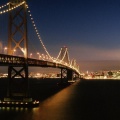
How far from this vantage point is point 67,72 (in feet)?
338

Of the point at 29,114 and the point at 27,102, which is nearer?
the point at 29,114

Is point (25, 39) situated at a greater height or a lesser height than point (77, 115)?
greater

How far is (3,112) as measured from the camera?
31188 mm

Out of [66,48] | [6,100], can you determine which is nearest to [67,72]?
[66,48]

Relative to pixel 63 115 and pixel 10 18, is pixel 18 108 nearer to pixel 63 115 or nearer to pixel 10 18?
pixel 63 115

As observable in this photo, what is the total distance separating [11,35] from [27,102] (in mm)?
6910

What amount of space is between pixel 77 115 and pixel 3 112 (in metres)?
6.86

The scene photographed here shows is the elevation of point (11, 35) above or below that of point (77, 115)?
above

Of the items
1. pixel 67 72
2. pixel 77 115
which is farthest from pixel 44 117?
pixel 67 72

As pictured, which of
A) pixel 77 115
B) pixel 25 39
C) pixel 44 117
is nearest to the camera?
pixel 44 117

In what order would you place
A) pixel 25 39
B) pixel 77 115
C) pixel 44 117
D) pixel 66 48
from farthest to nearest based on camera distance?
pixel 66 48 → pixel 25 39 → pixel 77 115 → pixel 44 117

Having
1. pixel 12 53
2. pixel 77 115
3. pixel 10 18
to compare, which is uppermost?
pixel 10 18

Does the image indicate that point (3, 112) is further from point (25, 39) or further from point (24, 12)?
point (24, 12)

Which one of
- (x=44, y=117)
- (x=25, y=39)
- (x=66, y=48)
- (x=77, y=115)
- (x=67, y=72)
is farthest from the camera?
(x=66, y=48)
